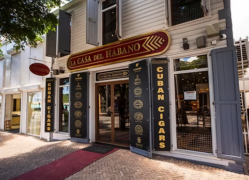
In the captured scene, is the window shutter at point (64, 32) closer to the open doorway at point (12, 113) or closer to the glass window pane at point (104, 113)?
the glass window pane at point (104, 113)

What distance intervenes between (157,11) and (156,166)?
451cm

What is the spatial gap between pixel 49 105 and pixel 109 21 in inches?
184

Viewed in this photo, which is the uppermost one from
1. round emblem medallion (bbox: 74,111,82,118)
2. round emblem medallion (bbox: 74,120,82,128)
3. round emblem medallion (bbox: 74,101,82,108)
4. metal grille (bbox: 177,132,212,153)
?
round emblem medallion (bbox: 74,101,82,108)

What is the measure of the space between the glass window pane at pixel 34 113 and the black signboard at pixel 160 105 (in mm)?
6540

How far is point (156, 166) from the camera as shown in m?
3.96

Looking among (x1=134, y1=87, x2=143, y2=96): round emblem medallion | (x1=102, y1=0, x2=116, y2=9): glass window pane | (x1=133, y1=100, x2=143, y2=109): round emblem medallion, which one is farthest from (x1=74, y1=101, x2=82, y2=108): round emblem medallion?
(x1=102, y1=0, x2=116, y2=9): glass window pane

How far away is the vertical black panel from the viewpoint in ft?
11.9

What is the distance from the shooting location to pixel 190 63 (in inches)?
178

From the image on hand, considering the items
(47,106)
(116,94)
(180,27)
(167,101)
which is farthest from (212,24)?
(47,106)

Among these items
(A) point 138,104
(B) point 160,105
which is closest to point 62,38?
(A) point 138,104

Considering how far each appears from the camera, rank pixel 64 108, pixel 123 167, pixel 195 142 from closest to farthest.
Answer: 1. pixel 123 167
2. pixel 195 142
3. pixel 64 108

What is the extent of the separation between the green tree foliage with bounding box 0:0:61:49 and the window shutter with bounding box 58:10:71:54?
0.97m

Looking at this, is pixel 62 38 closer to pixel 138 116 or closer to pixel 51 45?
pixel 51 45

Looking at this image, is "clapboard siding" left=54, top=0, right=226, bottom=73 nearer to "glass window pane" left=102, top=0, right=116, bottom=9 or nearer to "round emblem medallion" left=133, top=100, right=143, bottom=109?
"glass window pane" left=102, top=0, right=116, bottom=9
